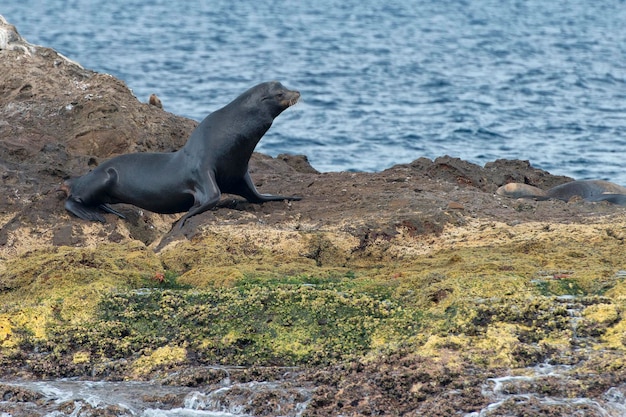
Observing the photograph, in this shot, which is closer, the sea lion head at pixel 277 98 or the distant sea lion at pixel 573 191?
the sea lion head at pixel 277 98

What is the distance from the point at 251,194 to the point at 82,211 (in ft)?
5.20

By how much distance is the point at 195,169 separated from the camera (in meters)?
11.4

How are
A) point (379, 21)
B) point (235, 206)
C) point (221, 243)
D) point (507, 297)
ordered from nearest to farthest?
1. point (507, 297)
2. point (221, 243)
3. point (235, 206)
4. point (379, 21)

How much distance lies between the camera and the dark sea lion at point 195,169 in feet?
37.4

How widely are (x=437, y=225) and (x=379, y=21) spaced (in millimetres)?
39020

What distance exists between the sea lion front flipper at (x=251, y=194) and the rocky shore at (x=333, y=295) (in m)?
0.19

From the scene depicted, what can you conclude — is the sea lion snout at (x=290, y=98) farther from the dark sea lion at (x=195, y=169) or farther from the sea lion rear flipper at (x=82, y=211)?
the sea lion rear flipper at (x=82, y=211)

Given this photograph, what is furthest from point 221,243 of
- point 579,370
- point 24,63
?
point 24,63

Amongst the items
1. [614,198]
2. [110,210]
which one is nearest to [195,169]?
[110,210]

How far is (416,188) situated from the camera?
1190 centimetres

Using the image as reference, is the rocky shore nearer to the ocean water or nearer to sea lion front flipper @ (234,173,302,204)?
sea lion front flipper @ (234,173,302,204)

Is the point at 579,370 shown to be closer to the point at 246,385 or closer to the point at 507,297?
the point at 507,297

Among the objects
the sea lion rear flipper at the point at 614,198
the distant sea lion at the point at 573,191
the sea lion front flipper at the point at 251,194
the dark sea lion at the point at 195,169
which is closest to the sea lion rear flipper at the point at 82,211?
the dark sea lion at the point at 195,169

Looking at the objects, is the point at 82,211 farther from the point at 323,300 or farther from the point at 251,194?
the point at 323,300
